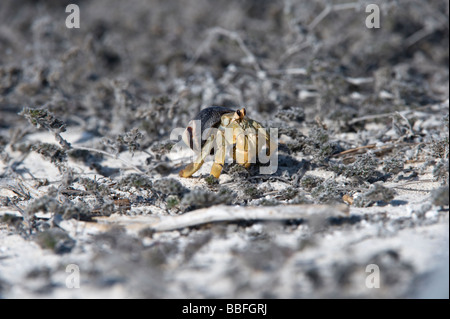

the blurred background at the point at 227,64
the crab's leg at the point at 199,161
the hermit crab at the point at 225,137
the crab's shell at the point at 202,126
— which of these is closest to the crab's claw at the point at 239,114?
the hermit crab at the point at 225,137

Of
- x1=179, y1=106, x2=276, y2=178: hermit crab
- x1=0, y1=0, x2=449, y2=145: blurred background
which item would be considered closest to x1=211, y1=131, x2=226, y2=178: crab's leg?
x1=179, y1=106, x2=276, y2=178: hermit crab

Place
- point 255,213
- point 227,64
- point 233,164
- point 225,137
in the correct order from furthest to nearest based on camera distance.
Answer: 1. point 227,64
2. point 233,164
3. point 225,137
4. point 255,213

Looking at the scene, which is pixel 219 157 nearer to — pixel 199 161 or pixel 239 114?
pixel 199 161

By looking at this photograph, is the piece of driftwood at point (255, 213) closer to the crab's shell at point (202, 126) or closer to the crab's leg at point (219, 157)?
the crab's leg at point (219, 157)

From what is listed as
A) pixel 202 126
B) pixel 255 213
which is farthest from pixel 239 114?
pixel 255 213

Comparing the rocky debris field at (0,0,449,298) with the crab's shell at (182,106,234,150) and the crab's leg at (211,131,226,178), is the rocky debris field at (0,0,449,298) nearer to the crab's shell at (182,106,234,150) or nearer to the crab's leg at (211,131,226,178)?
the crab's leg at (211,131,226,178)

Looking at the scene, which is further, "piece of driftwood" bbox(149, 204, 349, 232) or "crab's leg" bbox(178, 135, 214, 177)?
"crab's leg" bbox(178, 135, 214, 177)

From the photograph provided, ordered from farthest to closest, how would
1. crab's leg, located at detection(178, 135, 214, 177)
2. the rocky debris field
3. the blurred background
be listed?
the blurred background, crab's leg, located at detection(178, 135, 214, 177), the rocky debris field
